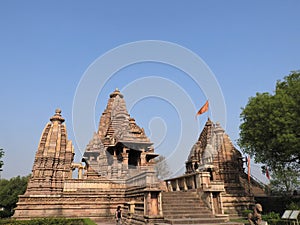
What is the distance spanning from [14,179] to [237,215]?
3971 cm

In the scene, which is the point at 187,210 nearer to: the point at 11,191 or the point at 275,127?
the point at 275,127

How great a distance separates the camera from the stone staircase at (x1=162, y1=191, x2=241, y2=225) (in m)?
11.9

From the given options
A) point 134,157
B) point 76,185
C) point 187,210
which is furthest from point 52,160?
point 187,210

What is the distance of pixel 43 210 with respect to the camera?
18.0 m

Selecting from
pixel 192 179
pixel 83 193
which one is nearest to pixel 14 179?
pixel 83 193

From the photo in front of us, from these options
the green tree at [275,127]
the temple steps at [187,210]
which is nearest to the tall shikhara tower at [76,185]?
the temple steps at [187,210]

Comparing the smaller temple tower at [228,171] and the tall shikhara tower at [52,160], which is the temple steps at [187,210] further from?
the tall shikhara tower at [52,160]

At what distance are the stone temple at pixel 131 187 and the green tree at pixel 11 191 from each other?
21.1 meters

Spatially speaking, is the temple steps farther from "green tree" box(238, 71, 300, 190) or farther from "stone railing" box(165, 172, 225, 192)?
"green tree" box(238, 71, 300, 190)

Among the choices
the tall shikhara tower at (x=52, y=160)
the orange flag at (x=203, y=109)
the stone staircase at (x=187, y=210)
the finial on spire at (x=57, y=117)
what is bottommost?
the stone staircase at (x=187, y=210)

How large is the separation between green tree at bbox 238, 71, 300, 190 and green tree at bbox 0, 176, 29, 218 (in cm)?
3726

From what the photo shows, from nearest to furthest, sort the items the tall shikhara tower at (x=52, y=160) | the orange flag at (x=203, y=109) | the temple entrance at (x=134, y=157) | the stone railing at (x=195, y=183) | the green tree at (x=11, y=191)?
1. the stone railing at (x=195, y=183)
2. the tall shikhara tower at (x=52, y=160)
3. the orange flag at (x=203, y=109)
4. the temple entrance at (x=134, y=157)
5. the green tree at (x=11, y=191)

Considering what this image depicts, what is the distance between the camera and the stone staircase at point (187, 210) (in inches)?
467

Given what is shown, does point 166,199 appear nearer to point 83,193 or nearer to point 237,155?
point 83,193
